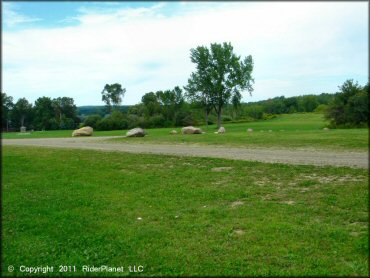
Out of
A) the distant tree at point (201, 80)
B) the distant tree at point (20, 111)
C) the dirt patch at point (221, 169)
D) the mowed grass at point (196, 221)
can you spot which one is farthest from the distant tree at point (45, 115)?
the dirt patch at point (221, 169)

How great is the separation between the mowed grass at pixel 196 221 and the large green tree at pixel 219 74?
38.4 meters

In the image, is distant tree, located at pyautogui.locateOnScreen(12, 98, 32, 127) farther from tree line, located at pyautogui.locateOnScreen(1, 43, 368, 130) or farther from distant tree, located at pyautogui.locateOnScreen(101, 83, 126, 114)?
distant tree, located at pyautogui.locateOnScreen(101, 83, 126, 114)

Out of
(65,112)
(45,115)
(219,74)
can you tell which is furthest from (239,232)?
(65,112)

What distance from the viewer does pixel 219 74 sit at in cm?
4947

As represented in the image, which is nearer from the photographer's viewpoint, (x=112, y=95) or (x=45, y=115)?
Answer: (x=45, y=115)

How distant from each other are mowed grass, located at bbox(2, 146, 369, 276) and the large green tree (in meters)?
38.4

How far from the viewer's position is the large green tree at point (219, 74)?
49.4 m

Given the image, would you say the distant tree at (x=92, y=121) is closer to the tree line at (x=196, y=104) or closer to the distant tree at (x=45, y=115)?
the tree line at (x=196, y=104)

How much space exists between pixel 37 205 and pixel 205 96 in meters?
43.8

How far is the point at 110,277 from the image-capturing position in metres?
4.54

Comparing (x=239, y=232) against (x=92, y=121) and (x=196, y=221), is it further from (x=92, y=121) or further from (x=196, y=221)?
(x=92, y=121)

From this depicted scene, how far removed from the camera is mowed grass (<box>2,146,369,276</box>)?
4941 millimetres

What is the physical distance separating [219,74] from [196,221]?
145 feet

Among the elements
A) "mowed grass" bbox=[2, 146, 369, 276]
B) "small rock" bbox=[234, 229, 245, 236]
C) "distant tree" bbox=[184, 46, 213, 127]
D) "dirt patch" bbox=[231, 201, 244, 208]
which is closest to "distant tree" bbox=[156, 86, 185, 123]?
"distant tree" bbox=[184, 46, 213, 127]
